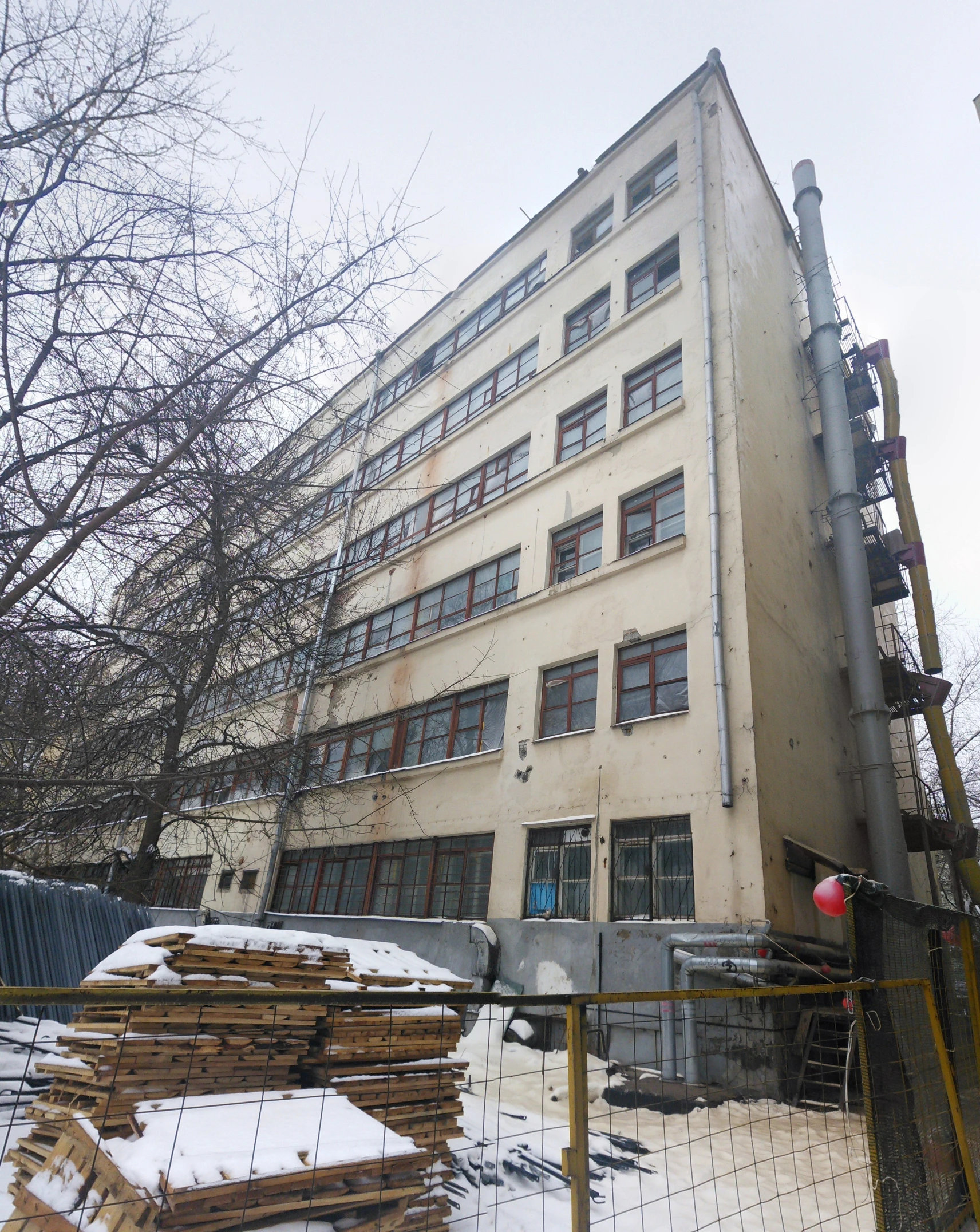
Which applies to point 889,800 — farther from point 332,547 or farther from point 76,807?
point 332,547

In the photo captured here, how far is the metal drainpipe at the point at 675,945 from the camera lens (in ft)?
29.6

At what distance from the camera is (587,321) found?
1748 centimetres

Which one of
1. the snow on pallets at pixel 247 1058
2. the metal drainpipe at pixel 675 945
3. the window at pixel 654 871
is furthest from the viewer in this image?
the window at pixel 654 871

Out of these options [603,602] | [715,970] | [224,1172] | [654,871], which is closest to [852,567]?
[603,602]

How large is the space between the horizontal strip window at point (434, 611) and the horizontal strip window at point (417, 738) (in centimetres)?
195

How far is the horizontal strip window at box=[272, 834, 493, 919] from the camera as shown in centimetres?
1329

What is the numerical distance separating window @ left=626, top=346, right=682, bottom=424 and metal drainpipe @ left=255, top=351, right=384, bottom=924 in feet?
18.6

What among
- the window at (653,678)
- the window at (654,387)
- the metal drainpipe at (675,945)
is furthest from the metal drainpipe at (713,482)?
the metal drainpipe at (675,945)

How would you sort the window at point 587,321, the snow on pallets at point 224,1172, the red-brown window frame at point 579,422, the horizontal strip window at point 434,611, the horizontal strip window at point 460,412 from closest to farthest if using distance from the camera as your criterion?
1. the snow on pallets at point 224,1172
2. the red-brown window frame at point 579,422
3. the horizontal strip window at point 434,611
4. the window at point 587,321
5. the horizontal strip window at point 460,412

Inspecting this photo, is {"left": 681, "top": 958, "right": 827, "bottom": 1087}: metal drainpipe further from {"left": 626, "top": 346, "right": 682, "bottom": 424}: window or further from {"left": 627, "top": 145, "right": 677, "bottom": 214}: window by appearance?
{"left": 627, "top": 145, "right": 677, "bottom": 214}: window

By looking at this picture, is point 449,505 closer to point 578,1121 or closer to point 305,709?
point 305,709

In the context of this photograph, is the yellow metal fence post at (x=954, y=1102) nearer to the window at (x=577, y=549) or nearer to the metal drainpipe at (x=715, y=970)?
the metal drainpipe at (x=715, y=970)

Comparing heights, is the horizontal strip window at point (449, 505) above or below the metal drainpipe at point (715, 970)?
above

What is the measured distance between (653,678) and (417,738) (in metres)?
6.59
